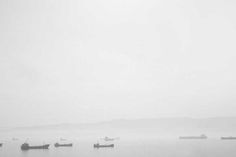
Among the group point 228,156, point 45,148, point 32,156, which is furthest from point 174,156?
point 45,148

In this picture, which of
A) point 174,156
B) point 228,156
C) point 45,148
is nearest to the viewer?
point 228,156

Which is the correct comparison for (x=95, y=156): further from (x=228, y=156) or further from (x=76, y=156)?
(x=228, y=156)

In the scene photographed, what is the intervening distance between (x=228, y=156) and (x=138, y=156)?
104 ft

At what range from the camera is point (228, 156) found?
10712cm

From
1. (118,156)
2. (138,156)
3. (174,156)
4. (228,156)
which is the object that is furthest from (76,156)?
(228,156)

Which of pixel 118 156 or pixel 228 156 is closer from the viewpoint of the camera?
pixel 228 156

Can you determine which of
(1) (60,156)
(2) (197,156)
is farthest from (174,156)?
(1) (60,156)

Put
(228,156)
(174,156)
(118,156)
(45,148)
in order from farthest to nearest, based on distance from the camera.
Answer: (45,148) < (118,156) < (174,156) < (228,156)

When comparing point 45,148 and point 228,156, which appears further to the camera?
point 45,148

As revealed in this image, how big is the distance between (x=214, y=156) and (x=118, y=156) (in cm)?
3585

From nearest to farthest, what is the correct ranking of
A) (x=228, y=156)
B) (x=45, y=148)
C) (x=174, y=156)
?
(x=228, y=156), (x=174, y=156), (x=45, y=148)

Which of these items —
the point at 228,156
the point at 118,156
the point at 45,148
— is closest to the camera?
the point at 228,156

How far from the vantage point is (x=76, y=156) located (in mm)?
124938

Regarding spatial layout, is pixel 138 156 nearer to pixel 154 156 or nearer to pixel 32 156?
pixel 154 156
